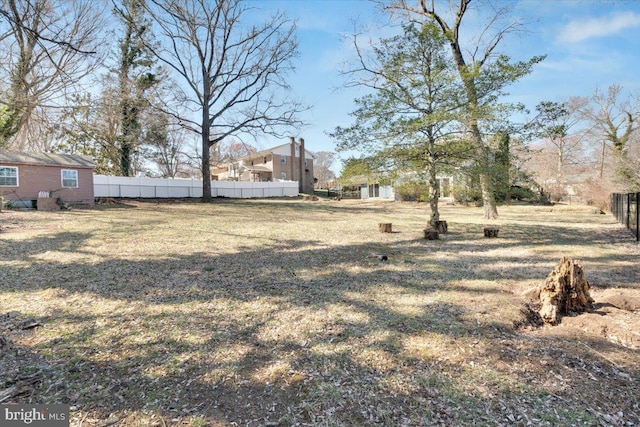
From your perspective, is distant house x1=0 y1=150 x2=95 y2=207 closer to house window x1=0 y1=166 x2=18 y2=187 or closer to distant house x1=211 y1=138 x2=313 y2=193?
house window x1=0 y1=166 x2=18 y2=187

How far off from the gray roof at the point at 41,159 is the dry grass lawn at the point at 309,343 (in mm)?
12825

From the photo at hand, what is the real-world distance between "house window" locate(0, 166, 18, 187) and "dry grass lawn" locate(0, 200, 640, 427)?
41.7 ft

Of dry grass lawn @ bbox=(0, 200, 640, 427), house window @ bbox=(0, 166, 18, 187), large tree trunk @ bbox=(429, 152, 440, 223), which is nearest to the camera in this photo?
dry grass lawn @ bbox=(0, 200, 640, 427)

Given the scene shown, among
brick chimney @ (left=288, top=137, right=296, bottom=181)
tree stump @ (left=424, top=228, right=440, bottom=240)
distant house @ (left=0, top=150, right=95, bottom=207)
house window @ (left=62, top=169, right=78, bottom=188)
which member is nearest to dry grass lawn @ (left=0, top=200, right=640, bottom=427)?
tree stump @ (left=424, top=228, right=440, bottom=240)

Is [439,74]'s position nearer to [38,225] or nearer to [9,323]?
[9,323]

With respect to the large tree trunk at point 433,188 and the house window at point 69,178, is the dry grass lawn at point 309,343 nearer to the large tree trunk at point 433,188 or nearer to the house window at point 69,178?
the large tree trunk at point 433,188

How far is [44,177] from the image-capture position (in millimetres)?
15875

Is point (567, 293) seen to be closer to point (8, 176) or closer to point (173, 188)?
point (8, 176)

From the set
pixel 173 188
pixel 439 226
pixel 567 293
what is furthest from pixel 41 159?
pixel 567 293

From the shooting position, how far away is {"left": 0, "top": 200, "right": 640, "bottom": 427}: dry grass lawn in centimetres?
211

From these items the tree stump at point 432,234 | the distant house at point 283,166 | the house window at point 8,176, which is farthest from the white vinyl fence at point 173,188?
the tree stump at point 432,234

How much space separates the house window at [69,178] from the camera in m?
16.5

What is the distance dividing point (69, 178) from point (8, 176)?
7.66 ft

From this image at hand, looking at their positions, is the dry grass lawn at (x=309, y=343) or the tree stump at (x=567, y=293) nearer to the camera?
the dry grass lawn at (x=309, y=343)
